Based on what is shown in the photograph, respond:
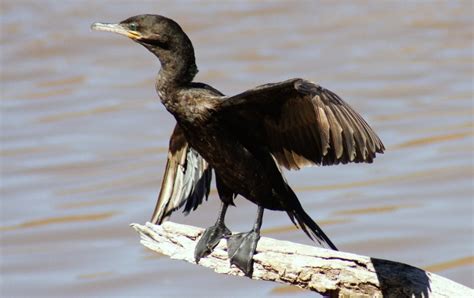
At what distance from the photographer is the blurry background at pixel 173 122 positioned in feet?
A: 32.4

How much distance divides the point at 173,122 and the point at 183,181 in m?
5.55

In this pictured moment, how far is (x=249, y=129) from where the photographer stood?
646 centimetres

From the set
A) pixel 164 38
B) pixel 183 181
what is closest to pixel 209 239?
pixel 183 181

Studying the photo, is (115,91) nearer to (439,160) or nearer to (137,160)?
(137,160)

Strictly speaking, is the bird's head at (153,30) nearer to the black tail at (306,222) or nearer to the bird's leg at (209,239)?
the bird's leg at (209,239)

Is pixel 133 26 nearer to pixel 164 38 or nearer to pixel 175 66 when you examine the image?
pixel 164 38

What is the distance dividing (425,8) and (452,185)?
5.88 meters

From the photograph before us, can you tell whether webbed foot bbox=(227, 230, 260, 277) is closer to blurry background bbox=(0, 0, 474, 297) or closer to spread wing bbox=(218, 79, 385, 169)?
spread wing bbox=(218, 79, 385, 169)

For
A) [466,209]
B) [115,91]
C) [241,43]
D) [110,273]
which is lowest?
[110,273]

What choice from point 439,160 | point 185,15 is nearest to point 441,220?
point 439,160

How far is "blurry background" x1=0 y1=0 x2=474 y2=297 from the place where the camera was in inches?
389

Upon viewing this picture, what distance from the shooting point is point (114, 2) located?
1695 cm

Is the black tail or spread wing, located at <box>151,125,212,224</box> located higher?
spread wing, located at <box>151,125,212,224</box>

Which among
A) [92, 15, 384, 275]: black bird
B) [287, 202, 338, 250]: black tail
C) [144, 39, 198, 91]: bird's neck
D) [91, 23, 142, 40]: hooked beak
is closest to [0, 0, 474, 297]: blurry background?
[287, 202, 338, 250]: black tail
